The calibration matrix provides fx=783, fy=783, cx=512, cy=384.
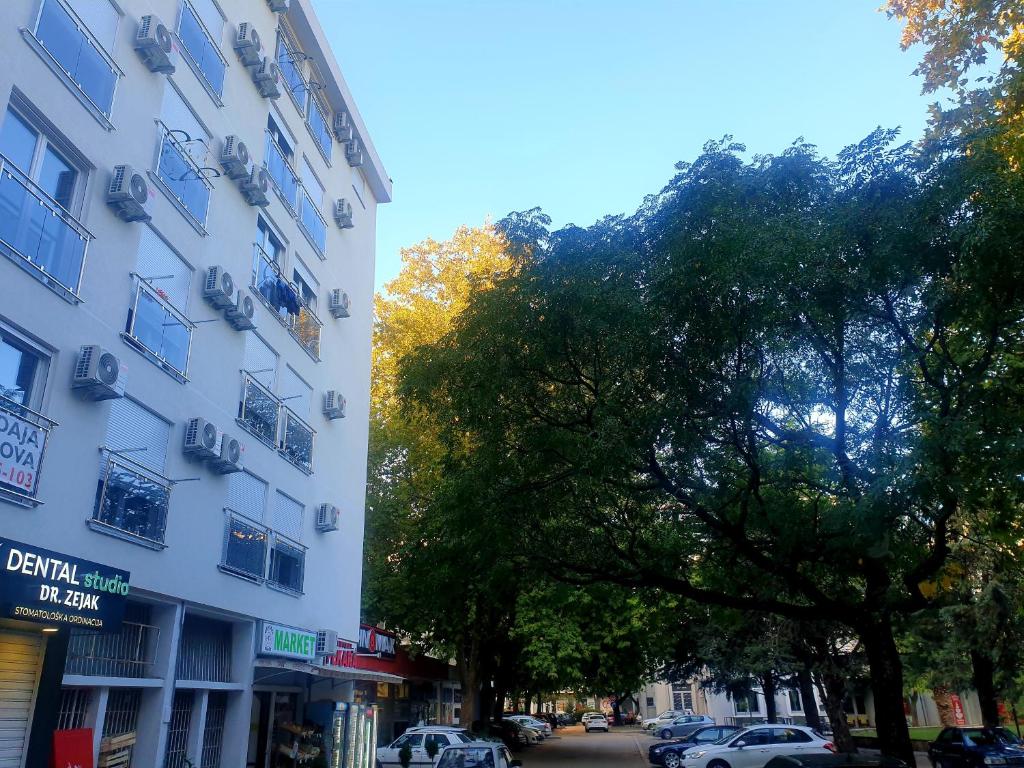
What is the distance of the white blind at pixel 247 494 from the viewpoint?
1427 centimetres

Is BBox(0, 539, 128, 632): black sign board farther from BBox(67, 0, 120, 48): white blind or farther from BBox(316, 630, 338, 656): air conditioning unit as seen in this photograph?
BBox(67, 0, 120, 48): white blind

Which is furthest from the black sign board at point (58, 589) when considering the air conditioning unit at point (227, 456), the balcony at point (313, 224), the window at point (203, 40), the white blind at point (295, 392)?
the balcony at point (313, 224)

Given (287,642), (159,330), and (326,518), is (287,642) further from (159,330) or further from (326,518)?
(159,330)

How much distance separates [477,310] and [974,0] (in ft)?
34.4

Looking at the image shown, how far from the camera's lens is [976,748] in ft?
70.2

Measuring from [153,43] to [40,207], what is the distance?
12.6ft

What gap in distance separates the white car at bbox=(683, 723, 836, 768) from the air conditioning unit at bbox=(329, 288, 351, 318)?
53.8 feet

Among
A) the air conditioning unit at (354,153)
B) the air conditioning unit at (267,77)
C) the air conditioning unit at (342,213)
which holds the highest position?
the air conditioning unit at (354,153)

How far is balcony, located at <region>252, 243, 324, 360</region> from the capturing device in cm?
1602

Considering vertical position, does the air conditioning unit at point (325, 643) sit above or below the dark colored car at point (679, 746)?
above

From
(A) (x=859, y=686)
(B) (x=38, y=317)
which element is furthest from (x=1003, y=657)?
(B) (x=38, y=317)

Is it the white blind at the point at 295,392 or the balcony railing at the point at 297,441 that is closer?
the balcony railing at the point at 297,441

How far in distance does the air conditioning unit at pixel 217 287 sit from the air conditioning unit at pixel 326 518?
19.4 feet

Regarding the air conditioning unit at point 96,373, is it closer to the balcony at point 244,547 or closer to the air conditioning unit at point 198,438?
the air conditioning unit at point 198,438
